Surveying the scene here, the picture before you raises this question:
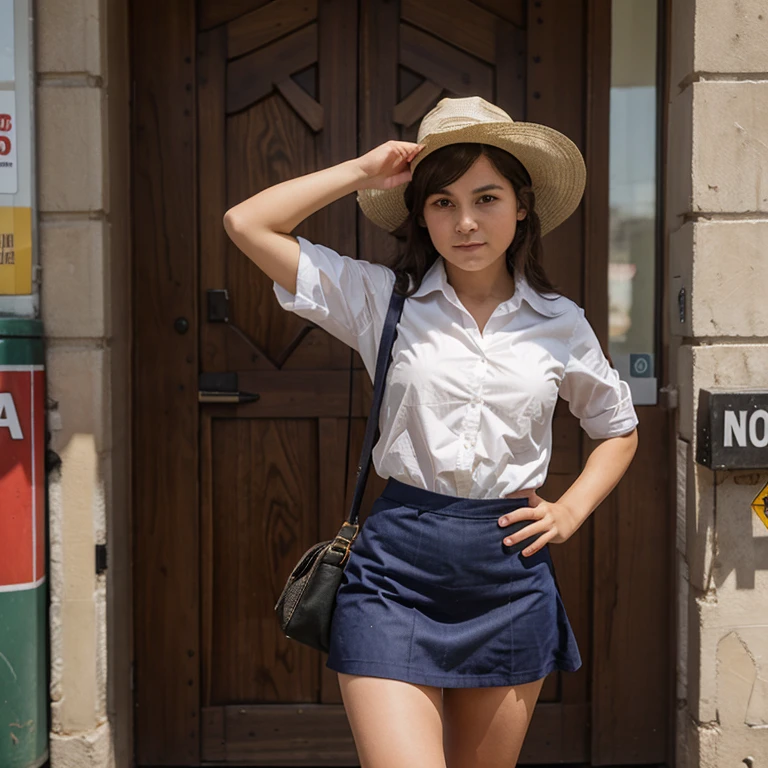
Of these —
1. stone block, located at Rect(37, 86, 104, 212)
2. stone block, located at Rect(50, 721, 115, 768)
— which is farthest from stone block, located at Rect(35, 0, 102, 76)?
stone block, located at Rect(50, 721, 115, 768)

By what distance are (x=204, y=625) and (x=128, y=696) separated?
0.34 m

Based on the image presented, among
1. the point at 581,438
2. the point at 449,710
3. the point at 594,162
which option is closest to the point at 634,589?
the point at 581,438

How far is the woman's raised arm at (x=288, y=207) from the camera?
6.89ft

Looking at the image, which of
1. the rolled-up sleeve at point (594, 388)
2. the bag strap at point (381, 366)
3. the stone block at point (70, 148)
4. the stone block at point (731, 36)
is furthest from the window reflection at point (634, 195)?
the stone block at point (70, 148)

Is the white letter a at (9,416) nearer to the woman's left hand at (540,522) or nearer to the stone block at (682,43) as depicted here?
the woman's left hand at (540,522)

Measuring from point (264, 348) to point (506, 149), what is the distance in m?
1.29

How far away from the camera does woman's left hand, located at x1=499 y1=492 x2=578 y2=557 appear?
6.74 ft

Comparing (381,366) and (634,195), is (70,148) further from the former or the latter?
(634,195)

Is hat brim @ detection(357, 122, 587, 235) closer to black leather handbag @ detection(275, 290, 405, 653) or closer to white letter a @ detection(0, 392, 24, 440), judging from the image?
black leather handbag @ detection(275, 290, 405, 653)

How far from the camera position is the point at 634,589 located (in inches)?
126

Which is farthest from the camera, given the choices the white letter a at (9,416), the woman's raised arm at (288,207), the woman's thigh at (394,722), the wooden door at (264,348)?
the wooden door at (264,348)

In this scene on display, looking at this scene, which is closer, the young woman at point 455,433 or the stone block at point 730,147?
the young woman at point 455,433

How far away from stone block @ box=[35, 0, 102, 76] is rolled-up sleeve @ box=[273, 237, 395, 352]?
108 cm

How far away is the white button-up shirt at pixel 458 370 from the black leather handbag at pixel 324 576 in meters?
0.03
